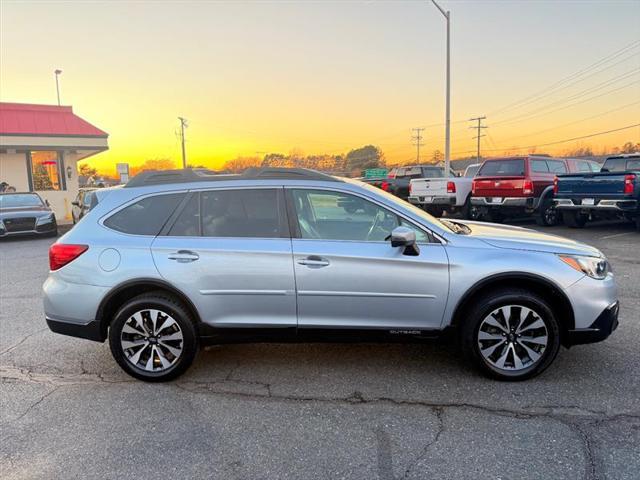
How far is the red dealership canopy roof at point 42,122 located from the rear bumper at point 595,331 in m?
21.0

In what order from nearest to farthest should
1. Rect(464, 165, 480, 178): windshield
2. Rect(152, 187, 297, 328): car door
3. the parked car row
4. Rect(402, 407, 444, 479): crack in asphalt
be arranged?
Rect(402, 407, 444, 479): crack in asphalt
Rect(152, 187, 297, 328): car door
the parked car row
Rect(464, 165, 480, 178): windshield

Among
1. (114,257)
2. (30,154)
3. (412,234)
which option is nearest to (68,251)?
(114,257)

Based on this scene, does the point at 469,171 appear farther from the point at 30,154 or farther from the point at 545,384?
the point at 30,154

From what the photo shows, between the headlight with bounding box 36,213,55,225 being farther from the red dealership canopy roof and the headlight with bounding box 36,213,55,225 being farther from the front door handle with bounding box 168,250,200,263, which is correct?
the front door handle with bounding box 168,250,200,263

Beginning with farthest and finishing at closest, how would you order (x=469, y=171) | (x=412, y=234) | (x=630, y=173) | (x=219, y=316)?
(x=469, y=171)
(x=630, y=173)
(x=219, y=316)
(x=412, y=234)

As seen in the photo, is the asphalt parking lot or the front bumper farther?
the front bumper

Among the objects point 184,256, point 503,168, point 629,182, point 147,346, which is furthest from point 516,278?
point 503,168

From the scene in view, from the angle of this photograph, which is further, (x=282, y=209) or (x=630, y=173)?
(x=630, y=173)

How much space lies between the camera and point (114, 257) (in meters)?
3.94

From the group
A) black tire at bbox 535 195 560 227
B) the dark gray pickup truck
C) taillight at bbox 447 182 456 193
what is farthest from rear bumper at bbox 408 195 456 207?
the dark gray pickup truck

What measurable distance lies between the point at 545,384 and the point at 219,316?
2.61m

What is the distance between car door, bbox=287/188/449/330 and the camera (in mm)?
3750

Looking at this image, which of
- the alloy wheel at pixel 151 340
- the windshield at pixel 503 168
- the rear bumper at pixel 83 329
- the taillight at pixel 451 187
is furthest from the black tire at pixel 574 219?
the rear bumper at pixel 83 329

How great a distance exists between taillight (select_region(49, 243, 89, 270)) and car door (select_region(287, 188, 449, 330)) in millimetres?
1771
